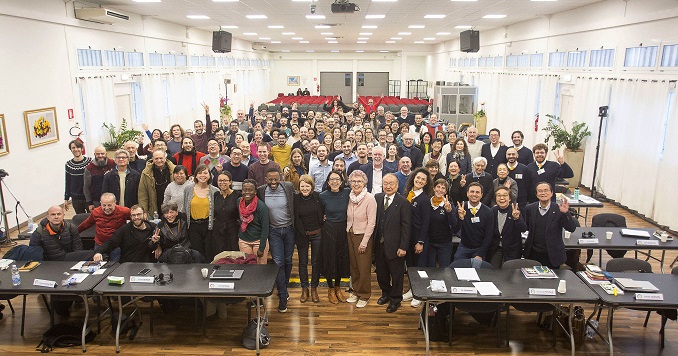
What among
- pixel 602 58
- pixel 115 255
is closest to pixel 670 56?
→ pixel 602 58

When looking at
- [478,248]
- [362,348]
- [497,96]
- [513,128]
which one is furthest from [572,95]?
[362,348]

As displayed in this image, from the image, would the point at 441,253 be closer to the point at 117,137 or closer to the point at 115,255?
the point at 115,255

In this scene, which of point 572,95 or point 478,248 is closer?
point 478,248

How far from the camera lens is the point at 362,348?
4707 mm

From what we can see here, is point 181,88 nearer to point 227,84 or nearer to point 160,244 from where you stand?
point 227,84

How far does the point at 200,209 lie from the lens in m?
5.40

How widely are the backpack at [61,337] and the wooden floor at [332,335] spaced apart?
8cm

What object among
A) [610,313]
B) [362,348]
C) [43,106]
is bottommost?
[362,348]

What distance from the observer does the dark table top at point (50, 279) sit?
433cm

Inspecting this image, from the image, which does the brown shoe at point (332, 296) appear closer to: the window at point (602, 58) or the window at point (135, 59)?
the window at point (602, 58)

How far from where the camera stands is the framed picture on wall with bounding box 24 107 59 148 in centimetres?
852

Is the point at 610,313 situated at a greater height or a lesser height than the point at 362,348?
greater

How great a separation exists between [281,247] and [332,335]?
117 cm

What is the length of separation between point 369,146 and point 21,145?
20.9ft
